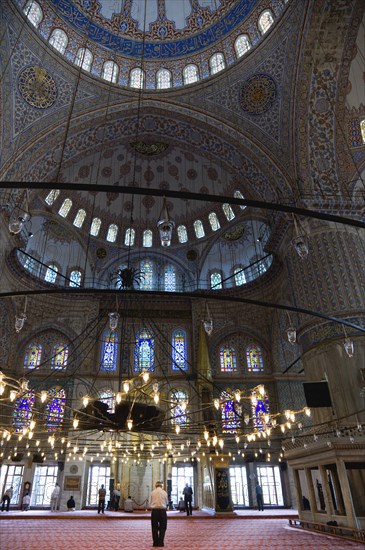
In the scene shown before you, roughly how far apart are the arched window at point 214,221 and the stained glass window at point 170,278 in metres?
2.78

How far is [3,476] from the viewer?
14.6 metres

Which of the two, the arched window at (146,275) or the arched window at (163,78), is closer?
the arched window at (163,78)

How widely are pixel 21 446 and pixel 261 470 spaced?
944 centimetres

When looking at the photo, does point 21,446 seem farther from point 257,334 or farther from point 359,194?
point 359,194

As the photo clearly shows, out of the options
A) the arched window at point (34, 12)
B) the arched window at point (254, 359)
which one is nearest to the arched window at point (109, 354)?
the arched window at point (254, 359)

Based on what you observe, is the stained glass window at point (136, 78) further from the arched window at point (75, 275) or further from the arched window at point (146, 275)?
the arched window at point (75, 275)

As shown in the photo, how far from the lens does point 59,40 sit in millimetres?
13492

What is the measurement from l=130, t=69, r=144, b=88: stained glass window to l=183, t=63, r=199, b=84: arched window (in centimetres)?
168

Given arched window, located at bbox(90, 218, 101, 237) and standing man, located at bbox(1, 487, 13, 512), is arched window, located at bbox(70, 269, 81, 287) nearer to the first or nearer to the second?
arched window, located at bbox(90, 218, 101, 237)

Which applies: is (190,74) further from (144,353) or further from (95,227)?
(144,353)

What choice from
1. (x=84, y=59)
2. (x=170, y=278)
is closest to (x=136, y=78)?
(x=84, y=59)

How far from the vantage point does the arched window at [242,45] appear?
13856mm

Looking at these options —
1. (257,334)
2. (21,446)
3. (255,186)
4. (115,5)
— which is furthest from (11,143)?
(257,334)

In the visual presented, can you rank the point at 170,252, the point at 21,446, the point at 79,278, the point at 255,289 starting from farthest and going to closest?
the point at 170,252 → the point at 79,278 → the point at 255,289 → the point at 21,446
